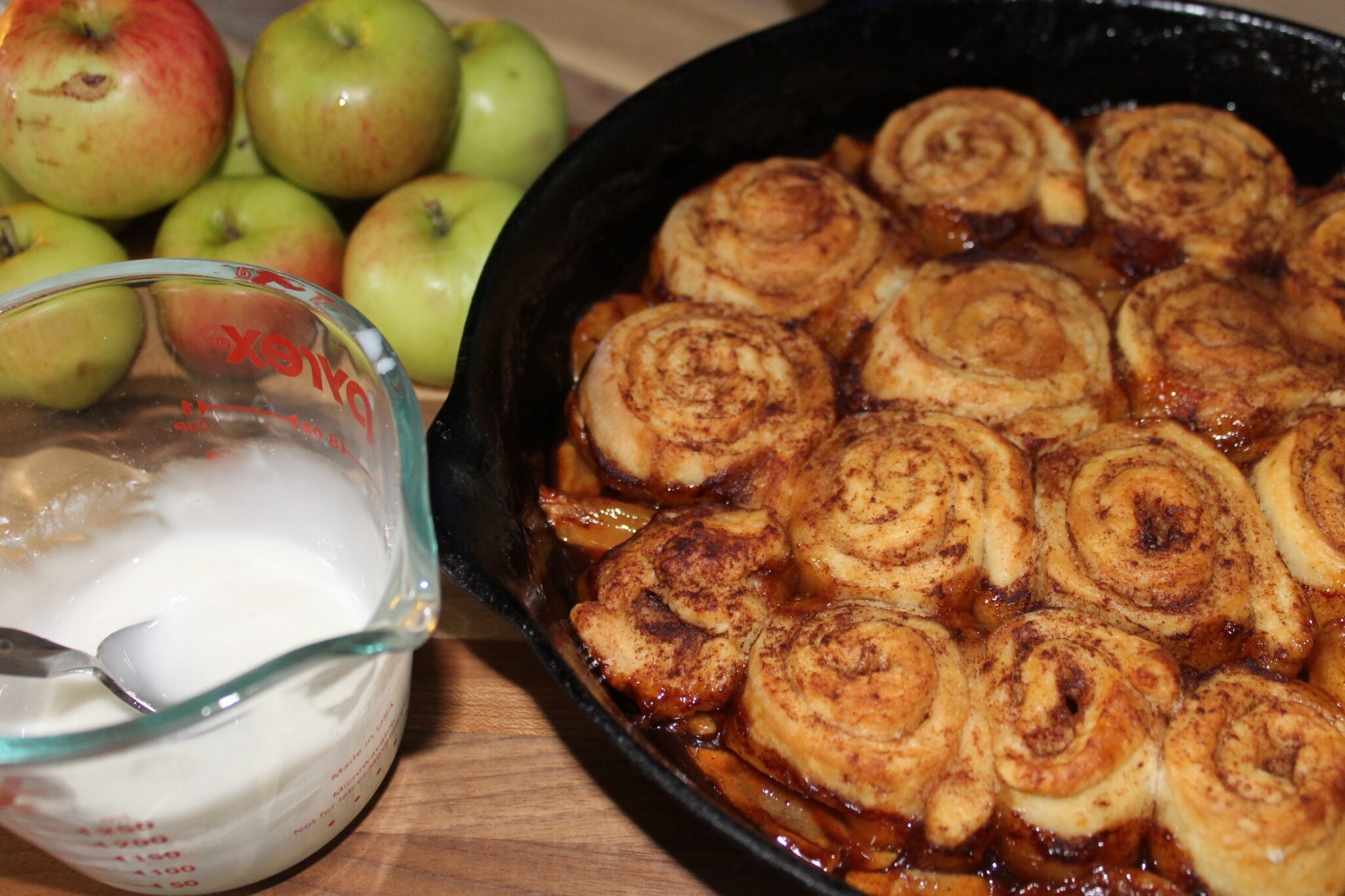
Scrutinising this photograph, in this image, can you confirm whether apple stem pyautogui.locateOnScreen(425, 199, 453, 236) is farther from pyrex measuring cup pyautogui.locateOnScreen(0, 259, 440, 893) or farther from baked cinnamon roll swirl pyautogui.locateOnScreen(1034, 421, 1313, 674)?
baked cinnamon roll swirl pyautogui.locateOnScreen(1034, 421, 1313, 674)

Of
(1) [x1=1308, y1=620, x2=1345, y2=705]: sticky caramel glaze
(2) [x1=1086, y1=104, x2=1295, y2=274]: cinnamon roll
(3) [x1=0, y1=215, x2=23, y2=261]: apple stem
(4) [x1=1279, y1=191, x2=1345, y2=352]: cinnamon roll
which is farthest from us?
(3) [x1=0, y1=215, x2=23, y2=261]: apple stem

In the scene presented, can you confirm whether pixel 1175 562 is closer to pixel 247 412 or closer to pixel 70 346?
pixel 247 412

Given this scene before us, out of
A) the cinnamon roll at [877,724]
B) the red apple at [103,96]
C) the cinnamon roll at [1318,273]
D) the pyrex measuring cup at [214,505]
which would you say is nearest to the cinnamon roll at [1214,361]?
the cinnamon roll at [1318,273]

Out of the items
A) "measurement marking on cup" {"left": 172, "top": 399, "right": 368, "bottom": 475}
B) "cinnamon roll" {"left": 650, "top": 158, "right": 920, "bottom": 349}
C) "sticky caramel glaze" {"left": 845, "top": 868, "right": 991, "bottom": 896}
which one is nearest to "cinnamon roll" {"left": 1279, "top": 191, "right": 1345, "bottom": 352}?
"cinnamon roll" {"left": 650, "top": 158, "right": 920, "bottom": 349}

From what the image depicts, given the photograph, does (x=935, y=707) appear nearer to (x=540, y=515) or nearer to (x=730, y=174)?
(x=540, y=515)

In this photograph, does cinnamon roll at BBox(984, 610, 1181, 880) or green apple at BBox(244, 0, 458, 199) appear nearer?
cinnamon roll at BBox(984, 610, 1181, 880)

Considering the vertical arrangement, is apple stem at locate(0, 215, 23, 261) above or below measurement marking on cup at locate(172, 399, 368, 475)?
below

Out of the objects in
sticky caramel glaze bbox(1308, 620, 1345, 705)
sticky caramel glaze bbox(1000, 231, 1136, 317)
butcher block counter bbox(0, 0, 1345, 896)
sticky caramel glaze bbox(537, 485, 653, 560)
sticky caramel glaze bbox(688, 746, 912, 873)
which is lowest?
butcher block counter bbox(0, 0, 1345, 896)
